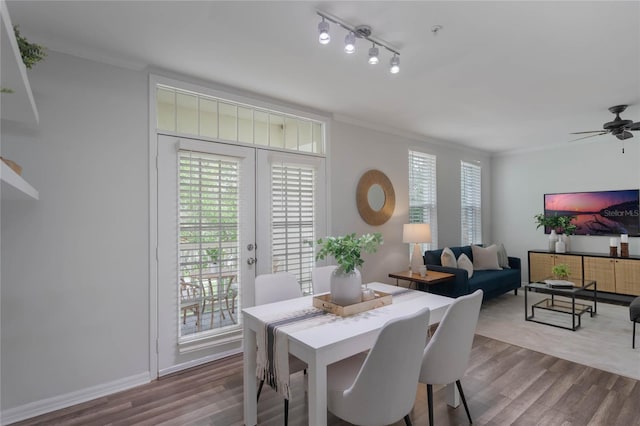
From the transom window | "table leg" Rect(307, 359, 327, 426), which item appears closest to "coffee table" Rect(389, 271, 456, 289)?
the transom window

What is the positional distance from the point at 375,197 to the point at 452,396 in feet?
8.82

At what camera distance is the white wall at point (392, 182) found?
4.12 metres

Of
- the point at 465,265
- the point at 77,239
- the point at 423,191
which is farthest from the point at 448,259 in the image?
the point at 77,239

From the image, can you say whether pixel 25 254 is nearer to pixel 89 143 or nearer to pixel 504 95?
pixel 89 143

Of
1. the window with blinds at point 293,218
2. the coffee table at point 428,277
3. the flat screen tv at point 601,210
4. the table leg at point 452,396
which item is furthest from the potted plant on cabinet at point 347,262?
the flat screen tv at point 601,210

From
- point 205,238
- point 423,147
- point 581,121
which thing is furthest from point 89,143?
point 581,121

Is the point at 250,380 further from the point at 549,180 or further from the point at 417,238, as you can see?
the point at 549,180

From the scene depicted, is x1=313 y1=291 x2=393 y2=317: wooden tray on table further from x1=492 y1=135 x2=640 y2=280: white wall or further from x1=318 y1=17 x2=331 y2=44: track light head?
x1=492 y1=135 x2=640 y2=280: white wall

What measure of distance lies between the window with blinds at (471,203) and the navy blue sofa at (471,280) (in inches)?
32.5

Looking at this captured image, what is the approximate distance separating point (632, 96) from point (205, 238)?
4.72 metres

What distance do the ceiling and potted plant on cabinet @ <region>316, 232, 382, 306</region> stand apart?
4.84ft

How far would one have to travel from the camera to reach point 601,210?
5.33 metres

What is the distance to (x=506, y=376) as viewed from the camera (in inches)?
109

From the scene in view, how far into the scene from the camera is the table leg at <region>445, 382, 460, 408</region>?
2.32 metres
